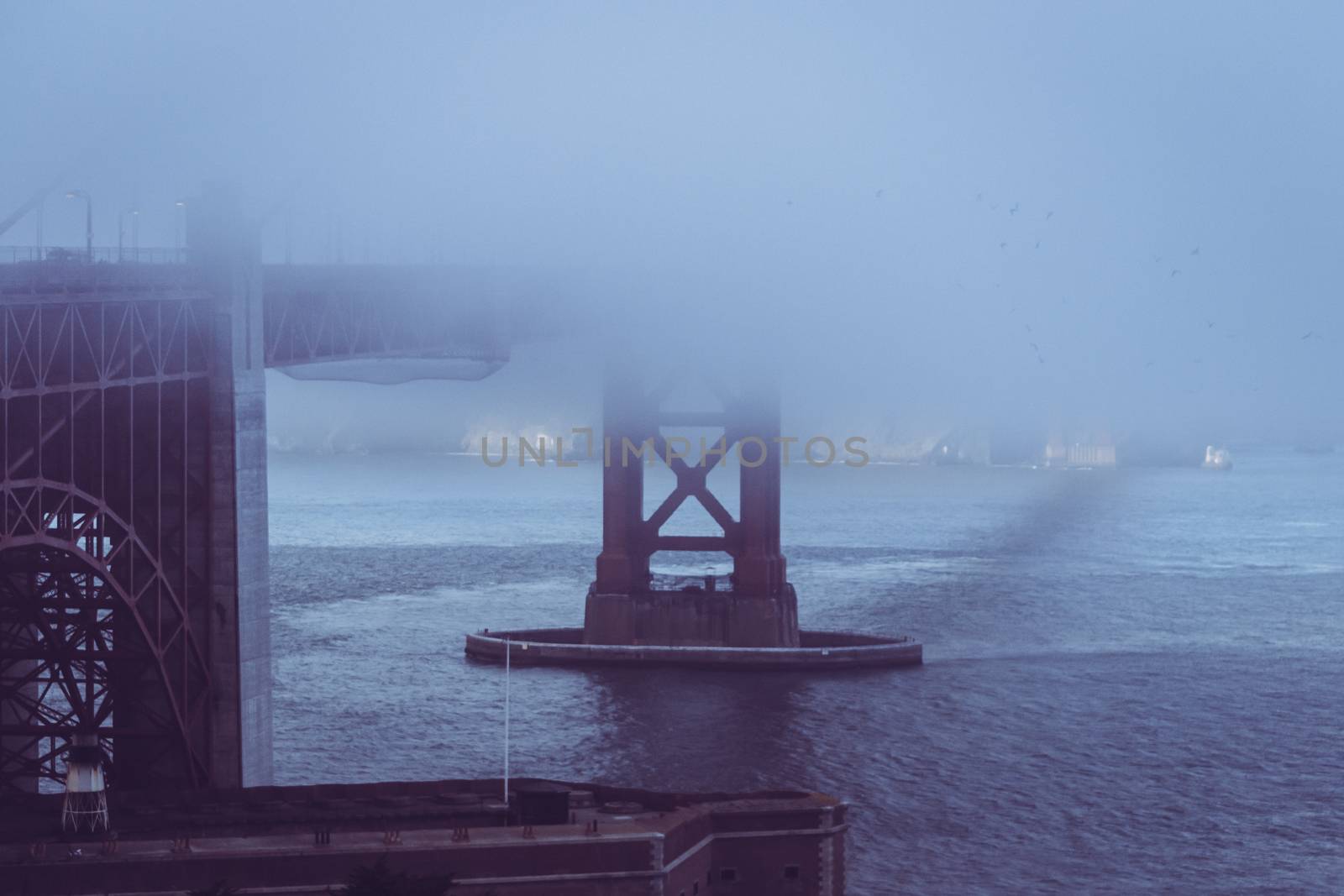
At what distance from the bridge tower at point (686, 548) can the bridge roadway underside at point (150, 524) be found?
99.2 feet

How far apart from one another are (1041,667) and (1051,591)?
27.3 meters

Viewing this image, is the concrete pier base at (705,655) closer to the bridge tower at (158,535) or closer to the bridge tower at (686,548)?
the bridge tower at (686,548)

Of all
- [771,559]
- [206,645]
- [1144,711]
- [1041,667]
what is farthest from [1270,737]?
[206,645]

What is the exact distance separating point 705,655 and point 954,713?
1086cm

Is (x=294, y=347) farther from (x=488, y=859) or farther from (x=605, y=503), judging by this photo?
(x=605, y=503)

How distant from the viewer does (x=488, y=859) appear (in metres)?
25.0

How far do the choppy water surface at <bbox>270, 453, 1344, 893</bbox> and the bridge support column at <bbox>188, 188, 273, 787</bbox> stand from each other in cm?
1002

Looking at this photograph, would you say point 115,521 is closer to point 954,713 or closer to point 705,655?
point 954,713

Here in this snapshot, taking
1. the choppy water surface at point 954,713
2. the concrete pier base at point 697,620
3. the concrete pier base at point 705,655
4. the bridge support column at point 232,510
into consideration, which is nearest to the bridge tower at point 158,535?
the bridge support column at point 232,510

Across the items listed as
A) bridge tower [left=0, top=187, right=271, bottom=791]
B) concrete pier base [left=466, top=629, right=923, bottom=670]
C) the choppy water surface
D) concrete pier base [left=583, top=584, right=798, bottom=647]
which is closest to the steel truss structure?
bridge tower [left=0, top=187, right=271, bottom=791]

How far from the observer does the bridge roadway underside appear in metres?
28.9

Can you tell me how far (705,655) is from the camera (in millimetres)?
62125

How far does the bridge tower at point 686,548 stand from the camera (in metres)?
63.2

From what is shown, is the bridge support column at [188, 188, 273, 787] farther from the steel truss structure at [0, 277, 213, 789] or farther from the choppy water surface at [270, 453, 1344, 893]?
the choppy water surface at [270, 453, 1344, 893]
